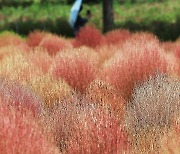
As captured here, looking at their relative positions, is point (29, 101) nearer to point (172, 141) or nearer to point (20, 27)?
point (172, 141)

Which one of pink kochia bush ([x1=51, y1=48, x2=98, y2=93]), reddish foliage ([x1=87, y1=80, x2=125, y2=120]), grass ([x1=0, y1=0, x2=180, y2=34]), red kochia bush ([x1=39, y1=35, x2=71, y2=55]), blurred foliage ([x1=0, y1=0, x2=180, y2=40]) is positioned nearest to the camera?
reddish foliage ([x1=87, y1=80, x2=125, y2=120])

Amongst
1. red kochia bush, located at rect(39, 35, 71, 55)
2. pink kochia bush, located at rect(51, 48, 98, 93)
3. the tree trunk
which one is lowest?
the tree trunk

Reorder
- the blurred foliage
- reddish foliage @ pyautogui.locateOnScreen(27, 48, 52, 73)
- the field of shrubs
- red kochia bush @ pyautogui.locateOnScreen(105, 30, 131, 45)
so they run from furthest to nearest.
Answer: the blurred foliage
red kochia bush @ pyautogui.locateOnScreen(105, 30, 131, 45)
reddish foliage @ pyautogui.locateOnScreen(27, 48, 52, 73)
the field of shrubs

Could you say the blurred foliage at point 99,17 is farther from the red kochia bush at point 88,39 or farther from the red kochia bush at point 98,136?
the red kochia bush at point 98,136

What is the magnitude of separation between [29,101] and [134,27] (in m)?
14.4

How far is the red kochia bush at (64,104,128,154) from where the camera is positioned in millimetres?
5250

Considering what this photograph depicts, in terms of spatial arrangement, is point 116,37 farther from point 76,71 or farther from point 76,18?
point 76,71

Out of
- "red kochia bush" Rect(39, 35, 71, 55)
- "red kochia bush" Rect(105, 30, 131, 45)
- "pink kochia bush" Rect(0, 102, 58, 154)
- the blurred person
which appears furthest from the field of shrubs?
the blurred person

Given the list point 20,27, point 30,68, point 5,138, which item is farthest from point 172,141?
point 20,27

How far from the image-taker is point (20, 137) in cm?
477

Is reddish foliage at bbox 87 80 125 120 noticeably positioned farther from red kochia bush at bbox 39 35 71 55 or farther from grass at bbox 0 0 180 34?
grass at bbox 0 0 180 34

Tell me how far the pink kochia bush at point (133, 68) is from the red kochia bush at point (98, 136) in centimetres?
273

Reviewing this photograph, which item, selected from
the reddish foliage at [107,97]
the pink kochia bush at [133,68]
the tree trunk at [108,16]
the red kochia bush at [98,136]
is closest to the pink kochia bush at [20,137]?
the red kochia bush at [98,136]

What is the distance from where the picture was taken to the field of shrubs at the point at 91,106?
5.07 metres
